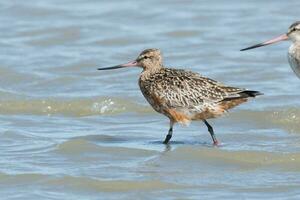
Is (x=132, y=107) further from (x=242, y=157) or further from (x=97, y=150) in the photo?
(x=242, y=157)

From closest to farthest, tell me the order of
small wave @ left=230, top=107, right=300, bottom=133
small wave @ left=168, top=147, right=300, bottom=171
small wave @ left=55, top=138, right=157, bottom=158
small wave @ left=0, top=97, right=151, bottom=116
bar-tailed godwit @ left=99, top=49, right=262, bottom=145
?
small wave @ left=168, top=147, right=300, bottom=171 → small wave @ left=55, top=138, right=157, bottom=158 → bar-tailed godwit @ left=99, top=49, right=262, bottom=145 → small wave @ left=230, top=107, right=300, bottom=133 → small wave @ left=0, top=97, right=151, bottom=116

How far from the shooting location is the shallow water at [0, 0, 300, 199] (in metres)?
9.89

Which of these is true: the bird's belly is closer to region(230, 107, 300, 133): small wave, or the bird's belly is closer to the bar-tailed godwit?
region(230, 107, 300, 133): small wave

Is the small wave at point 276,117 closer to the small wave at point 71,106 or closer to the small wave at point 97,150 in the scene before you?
the small wave at point 71,106

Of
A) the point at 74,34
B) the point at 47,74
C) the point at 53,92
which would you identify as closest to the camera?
the point at 53,92

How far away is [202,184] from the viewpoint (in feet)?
32.1

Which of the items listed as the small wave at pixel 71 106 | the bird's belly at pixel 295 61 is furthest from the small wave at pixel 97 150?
the bird's belly at pixel 295 61

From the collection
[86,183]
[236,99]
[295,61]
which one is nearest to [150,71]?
[236,99]

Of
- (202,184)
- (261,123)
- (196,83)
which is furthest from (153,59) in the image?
(202,184)

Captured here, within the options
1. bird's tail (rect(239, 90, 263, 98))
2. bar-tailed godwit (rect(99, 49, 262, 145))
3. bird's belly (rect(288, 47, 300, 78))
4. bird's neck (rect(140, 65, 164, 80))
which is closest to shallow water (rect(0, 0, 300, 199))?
bar-tailed godwit (rect(99, 49, 262, 145))

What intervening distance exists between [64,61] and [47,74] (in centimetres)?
89

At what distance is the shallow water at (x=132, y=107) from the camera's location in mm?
9891

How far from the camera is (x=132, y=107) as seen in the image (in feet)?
44.3

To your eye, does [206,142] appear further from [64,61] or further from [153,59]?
[64,61]
